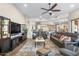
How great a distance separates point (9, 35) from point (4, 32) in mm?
223

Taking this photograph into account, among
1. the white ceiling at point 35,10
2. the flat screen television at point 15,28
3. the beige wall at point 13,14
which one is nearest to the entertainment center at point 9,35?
the flat screen television at point 15,28

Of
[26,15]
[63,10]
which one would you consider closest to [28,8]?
[26,15]

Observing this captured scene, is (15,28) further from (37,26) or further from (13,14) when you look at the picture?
(37,26)

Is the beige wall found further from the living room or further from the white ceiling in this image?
the white ceiling

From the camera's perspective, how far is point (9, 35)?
3.92 meters

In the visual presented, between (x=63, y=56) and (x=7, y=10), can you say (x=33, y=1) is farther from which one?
(x=63, y=56)

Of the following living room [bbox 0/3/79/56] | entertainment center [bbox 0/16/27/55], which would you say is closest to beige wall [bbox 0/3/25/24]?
living room [bbox 0/3/79/56]

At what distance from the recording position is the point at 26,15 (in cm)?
380

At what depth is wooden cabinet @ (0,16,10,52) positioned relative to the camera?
3596 mm

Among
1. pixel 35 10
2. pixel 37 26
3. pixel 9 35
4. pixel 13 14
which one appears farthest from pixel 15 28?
pixel 35 10

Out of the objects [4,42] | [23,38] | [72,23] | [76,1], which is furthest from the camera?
[23,38]

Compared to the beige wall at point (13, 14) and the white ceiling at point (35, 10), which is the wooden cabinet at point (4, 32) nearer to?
the beige wall at point (13, 14)

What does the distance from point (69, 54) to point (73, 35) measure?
74 cm

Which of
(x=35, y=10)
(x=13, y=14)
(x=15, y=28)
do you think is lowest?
(x=15, y=28)
